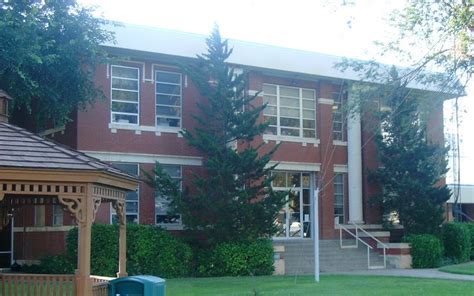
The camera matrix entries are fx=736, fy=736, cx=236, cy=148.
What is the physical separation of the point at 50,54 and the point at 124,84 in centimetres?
504

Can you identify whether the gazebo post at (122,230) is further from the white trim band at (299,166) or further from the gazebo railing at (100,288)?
the white trim band at (299,166)

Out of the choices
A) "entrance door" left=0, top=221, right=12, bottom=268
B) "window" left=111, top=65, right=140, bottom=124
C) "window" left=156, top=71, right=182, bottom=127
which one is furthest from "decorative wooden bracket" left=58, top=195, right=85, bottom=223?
"window" left=156, top=71, right=182, bottom=127

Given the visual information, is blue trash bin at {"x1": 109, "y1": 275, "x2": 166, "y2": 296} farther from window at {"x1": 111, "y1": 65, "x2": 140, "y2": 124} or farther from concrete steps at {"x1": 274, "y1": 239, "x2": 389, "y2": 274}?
concrete steps at {"x1": 274, "y1": 239, "x2": 389, "y2": 274}

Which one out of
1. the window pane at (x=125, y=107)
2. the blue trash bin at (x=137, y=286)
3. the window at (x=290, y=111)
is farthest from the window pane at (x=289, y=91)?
the blue trash bin at (x=137, y=286)

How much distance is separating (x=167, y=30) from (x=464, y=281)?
13.5 m

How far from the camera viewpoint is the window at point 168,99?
27609 millimetres

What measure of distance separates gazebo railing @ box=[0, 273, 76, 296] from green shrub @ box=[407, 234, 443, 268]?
1862 cm

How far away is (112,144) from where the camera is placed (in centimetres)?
2628

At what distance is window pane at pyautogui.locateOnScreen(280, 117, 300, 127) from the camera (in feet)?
101

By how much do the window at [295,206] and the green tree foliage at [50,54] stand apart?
9.96m

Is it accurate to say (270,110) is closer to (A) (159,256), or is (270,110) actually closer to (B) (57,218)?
(A) (159,256)

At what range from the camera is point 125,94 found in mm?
26812

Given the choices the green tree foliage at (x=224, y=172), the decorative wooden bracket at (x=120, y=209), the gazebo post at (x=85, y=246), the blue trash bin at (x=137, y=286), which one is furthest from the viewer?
the green tree foliage at (x=224, y=172)

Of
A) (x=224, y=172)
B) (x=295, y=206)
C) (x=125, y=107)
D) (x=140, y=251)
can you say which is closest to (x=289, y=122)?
(x=295, y=206)
